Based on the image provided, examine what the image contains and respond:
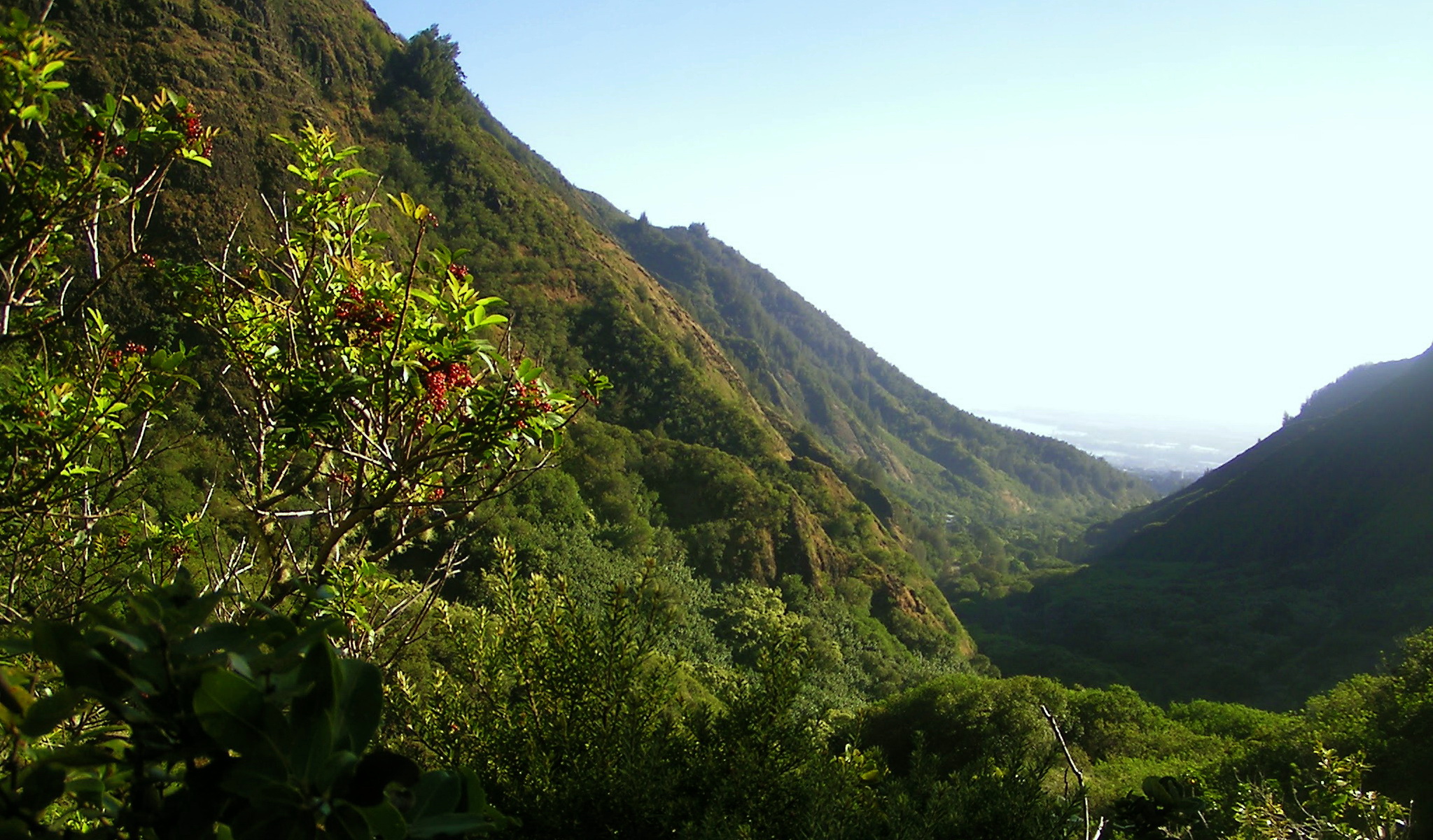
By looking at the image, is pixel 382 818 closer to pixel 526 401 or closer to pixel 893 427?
pixel 526 401

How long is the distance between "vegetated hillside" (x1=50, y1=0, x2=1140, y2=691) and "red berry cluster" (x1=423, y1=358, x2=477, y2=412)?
84.0 feet

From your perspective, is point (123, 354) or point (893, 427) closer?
point (123, 354)

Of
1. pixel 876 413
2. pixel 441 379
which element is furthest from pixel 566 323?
pixel 876 413

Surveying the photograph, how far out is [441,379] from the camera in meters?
2.40

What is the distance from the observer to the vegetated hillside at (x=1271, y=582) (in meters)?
45.2

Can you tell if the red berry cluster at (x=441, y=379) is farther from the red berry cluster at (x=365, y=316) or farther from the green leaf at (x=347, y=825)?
the green leaf at (x=347, y=825)

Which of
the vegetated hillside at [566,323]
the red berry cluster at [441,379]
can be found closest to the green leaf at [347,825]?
the red berry cluster at [441,379]

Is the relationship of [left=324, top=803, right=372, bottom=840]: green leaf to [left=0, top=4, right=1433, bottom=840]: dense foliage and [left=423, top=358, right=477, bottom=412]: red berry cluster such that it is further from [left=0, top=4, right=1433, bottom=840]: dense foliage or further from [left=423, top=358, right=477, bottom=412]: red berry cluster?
[left=423, top=358, right=477, bottom=412]: red berry cluster

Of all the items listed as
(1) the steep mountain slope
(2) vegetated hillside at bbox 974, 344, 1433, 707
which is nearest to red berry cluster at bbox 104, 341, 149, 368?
(2) vegetated hillside at bbox 974, 344, 1433, 707

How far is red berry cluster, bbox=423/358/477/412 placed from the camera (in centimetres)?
239

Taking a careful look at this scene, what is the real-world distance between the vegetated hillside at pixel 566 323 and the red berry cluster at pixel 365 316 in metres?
25.4

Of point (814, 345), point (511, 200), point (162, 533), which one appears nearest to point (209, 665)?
point (162, 533)

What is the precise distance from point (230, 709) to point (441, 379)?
5.63 feet

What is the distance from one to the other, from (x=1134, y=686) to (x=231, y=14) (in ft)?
232
